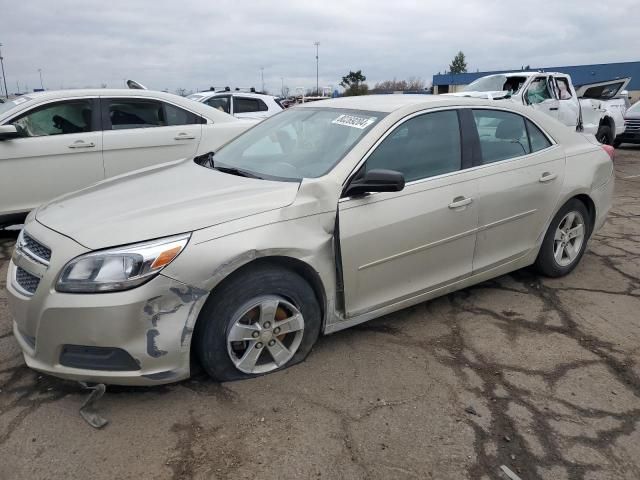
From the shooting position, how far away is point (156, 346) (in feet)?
8.20

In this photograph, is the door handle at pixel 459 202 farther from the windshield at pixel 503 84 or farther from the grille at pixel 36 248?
the windshield at pixel 503 84

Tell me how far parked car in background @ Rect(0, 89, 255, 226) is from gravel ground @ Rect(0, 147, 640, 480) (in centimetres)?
210

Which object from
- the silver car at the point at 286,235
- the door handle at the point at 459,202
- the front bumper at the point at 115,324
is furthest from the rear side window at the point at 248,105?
the front bumper at the point at 115,324

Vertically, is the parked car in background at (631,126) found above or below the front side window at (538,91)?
below

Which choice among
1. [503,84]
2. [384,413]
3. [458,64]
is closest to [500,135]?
[384,413]

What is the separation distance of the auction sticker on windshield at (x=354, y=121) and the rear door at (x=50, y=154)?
3.30 metres

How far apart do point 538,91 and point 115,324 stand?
422 inches

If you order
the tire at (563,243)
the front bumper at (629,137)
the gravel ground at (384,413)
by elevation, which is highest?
the tire at (563,243)

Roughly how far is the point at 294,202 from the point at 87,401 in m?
1.44

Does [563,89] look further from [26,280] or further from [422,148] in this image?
[26,280]

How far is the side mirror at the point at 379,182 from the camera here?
2.88m

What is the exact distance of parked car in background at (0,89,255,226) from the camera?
5.31 meters

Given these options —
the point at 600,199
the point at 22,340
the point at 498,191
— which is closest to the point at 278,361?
the point at 22,340

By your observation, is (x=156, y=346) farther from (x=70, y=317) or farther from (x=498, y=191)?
(x=498, y=191)
